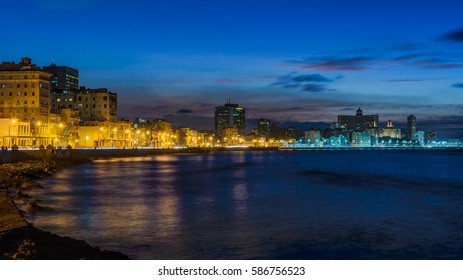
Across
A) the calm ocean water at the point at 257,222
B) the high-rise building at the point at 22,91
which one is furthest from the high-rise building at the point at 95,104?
the calm ocean water at the point at 257,222

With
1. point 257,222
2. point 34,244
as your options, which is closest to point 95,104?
point 257,222

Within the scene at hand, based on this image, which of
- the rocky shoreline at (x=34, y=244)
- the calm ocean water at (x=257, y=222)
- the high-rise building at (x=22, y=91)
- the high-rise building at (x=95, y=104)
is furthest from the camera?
the high-rise building at (x=95, y=104)

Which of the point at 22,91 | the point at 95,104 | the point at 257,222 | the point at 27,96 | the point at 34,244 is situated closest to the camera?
the point at 34,244

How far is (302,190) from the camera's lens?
44656 millimetres

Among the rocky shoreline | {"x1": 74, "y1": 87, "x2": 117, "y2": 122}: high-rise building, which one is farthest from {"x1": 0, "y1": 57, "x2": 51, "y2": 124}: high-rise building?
the rocky shoreline

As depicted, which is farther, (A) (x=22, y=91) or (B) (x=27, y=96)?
(A) (x=22, y=91)

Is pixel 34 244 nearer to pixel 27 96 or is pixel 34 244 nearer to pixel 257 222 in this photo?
pixel 257 222

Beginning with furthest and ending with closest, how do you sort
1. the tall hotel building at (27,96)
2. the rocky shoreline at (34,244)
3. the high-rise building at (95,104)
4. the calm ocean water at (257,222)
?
the high-rise building at (95,104) → the tall hotel building at (27,96) → the calm ocean water at (257,222) → the rocky shoreline at (34,244)

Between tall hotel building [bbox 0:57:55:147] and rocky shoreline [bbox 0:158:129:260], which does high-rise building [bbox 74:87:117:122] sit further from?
rocky shoreline [bbox 0:158:129:260]

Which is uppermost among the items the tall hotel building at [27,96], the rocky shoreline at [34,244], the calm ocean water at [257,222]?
the tall hotel building at [27,96]

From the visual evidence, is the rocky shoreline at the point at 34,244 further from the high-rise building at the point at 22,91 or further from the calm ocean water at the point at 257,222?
the high-rise building at the point at 22,91

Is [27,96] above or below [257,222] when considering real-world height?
above

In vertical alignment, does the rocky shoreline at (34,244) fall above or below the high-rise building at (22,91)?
below
